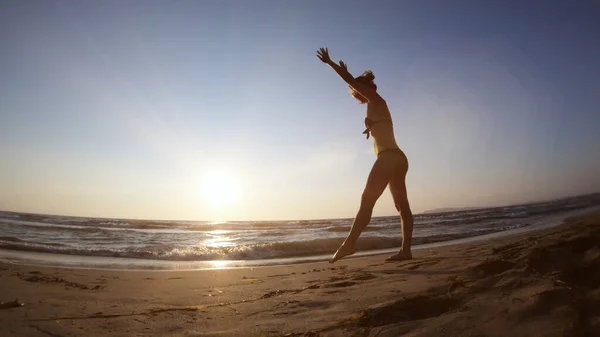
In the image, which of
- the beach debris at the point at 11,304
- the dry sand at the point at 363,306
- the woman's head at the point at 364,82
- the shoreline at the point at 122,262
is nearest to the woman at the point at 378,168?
the woman's head at the point at 364,82

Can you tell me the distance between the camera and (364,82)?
16.5 feet

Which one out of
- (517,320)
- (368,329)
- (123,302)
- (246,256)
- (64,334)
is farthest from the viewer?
(246,256)

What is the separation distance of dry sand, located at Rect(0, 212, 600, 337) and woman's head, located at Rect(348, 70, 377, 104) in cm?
292

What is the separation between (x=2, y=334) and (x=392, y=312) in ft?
6.89

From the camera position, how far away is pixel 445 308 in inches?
74.0

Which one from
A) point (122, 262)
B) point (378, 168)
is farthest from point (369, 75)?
point (122, 262)

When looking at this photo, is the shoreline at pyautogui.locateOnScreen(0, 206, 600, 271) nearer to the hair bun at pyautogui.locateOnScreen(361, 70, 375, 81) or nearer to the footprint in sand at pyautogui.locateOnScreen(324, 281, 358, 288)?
the footprint in sand at pyautogui.locateOnScreen(324, 281, 358, 288)

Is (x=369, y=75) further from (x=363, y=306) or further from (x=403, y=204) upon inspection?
(x=363, y=306)

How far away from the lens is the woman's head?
5065 millimetres

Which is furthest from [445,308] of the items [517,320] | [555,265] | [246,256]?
[246,256]

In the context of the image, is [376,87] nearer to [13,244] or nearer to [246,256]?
[246,256]

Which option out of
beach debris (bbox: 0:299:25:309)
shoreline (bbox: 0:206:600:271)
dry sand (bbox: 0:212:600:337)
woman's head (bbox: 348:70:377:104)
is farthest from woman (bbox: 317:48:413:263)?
beach debris (bbox: 0:299:25:309)

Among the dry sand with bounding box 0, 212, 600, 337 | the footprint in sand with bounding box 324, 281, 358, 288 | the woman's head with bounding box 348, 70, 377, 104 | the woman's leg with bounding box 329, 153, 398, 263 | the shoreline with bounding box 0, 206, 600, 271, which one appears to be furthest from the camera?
the shoreline with bounding box 0, 206, 600, 271

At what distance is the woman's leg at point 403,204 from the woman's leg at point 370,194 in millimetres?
210
